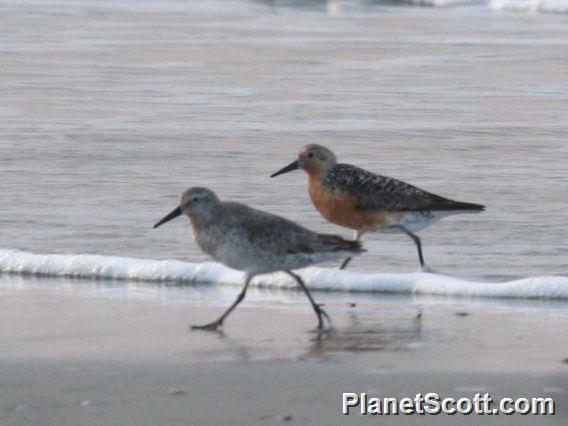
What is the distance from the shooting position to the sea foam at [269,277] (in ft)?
Answer: 31.3

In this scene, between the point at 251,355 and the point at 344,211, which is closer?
the point at 251,355

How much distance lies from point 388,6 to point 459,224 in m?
25.2

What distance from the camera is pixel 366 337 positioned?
27.3 feet


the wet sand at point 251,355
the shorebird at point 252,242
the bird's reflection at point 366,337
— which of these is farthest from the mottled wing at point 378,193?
the bird's reflection at point 366,337

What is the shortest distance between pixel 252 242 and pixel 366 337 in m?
0.89

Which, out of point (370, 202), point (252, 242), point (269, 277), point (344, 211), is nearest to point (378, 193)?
point (370, 202)

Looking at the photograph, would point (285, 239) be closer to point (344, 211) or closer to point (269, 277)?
point (269, 277)

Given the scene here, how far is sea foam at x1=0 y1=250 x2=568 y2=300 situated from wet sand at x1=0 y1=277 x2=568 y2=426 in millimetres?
148

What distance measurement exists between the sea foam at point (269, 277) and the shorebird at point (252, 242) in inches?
37.5

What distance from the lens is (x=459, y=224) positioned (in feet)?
39.5

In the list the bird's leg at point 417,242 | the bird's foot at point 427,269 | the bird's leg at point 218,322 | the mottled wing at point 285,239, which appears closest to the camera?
the bird's leg at point 218,322

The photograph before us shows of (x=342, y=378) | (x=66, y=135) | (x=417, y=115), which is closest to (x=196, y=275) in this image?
(x=342, y=378)

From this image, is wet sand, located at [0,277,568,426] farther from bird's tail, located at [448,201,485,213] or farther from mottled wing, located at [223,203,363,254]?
bird's tail, located at [448,201,485,213]

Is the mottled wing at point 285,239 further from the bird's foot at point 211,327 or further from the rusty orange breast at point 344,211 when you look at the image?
the rusty orange breast at point 344,211
